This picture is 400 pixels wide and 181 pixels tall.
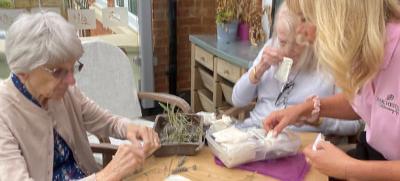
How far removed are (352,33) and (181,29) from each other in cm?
323

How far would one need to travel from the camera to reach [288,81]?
2.05m

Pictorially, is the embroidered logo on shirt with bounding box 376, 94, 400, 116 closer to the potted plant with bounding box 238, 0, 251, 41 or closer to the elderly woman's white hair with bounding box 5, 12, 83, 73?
the elderly woman's white hair with bounding box 5, 12, 83, 73

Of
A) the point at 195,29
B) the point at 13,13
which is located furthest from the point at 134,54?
the point at 13,13

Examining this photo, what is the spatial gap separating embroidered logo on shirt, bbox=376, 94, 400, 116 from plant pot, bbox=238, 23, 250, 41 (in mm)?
2179

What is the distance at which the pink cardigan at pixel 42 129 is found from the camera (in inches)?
52.9

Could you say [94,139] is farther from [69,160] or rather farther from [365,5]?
[365,5]

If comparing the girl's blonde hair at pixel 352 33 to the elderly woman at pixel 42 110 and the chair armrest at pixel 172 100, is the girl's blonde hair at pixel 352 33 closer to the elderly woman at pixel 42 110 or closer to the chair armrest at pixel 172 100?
the elderly woman at pixel 42 110

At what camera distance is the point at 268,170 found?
4.70 ft

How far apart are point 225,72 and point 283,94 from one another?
3.25ft

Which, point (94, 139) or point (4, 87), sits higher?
point (4, 87)

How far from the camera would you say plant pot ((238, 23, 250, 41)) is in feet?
10.9

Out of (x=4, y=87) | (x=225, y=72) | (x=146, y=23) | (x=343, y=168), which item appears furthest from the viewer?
(x=146, y=23)

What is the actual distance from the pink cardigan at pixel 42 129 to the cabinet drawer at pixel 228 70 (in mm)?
1283

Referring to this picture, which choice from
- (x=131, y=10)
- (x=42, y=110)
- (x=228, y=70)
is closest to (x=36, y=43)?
(x=42, y=110)
